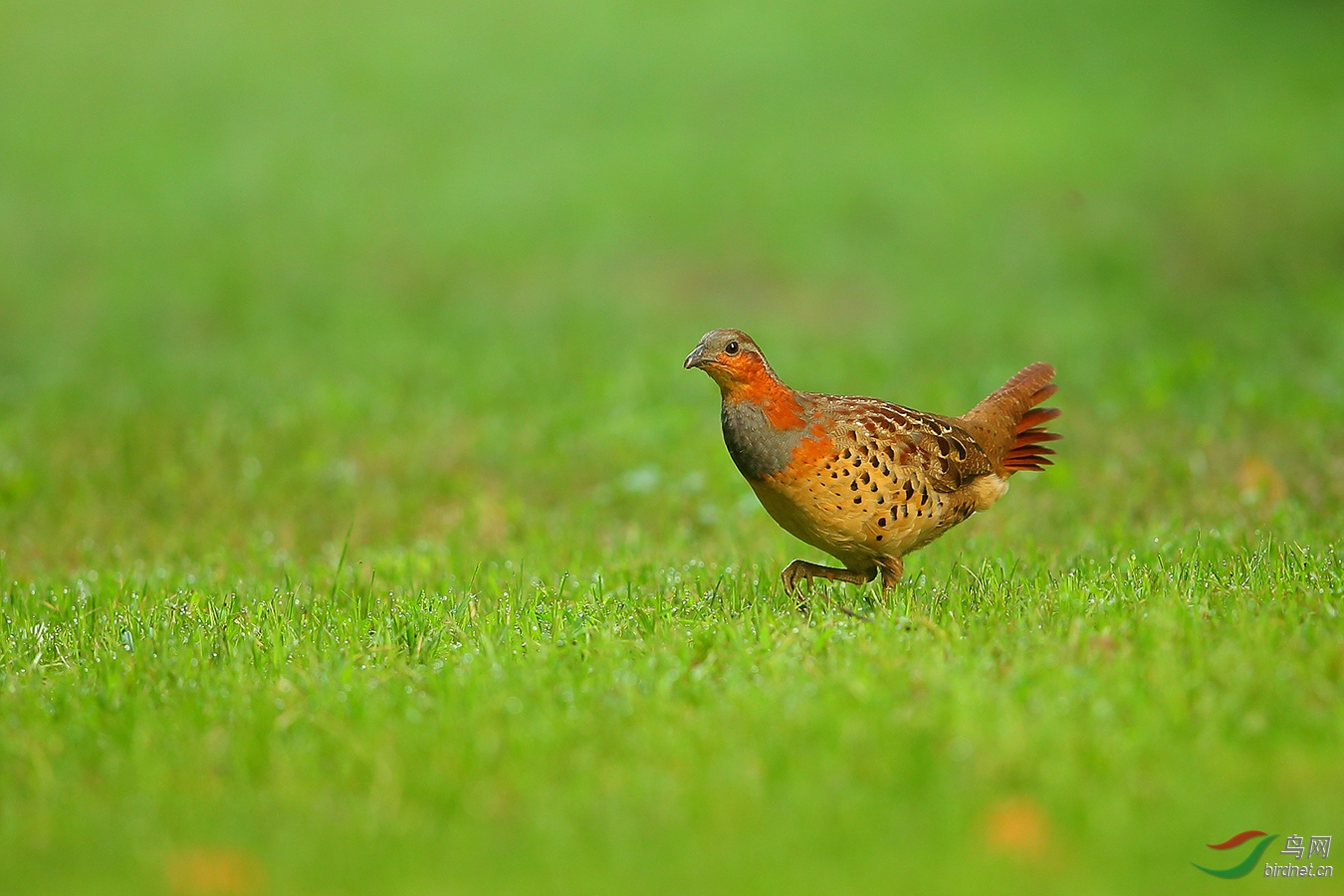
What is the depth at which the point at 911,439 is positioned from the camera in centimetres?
645

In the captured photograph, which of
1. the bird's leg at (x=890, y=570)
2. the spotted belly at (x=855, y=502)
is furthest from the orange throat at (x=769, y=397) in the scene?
the bird's leg at (x=890, y=570)

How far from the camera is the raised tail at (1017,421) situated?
23.2ft

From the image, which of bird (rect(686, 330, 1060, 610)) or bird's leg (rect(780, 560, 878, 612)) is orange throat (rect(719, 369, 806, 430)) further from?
bird's leg (rect(780, 560, 878, 612))

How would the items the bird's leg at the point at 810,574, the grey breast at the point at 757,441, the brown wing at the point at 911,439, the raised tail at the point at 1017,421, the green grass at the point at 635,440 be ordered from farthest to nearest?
the raised tail at the point at 1017,421, the bird's leg at the point at 810,574, the brown wing at the point at 911,439, the grey breast at the point at 757,441, the green grass at the point at 635,440

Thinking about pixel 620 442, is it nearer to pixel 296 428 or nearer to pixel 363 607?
pixel 296 428

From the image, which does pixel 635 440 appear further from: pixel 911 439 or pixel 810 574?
pixel 911 439

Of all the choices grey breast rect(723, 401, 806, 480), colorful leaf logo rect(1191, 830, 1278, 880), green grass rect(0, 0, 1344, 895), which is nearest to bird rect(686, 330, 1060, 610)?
grey breast rect(723, 401, 806, 480)

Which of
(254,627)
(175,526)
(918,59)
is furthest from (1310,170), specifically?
(254,627)

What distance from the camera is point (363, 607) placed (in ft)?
21.2

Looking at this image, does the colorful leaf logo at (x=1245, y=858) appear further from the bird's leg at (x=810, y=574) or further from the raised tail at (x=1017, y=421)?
the raised tail at (x=1017, y=421)

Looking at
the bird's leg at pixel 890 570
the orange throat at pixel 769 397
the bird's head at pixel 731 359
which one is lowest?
the bird's leg at pixel 890 570

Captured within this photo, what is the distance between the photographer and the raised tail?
278 inches

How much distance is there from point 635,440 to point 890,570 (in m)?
4.16

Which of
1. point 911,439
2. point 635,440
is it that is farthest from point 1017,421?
point 635,440
